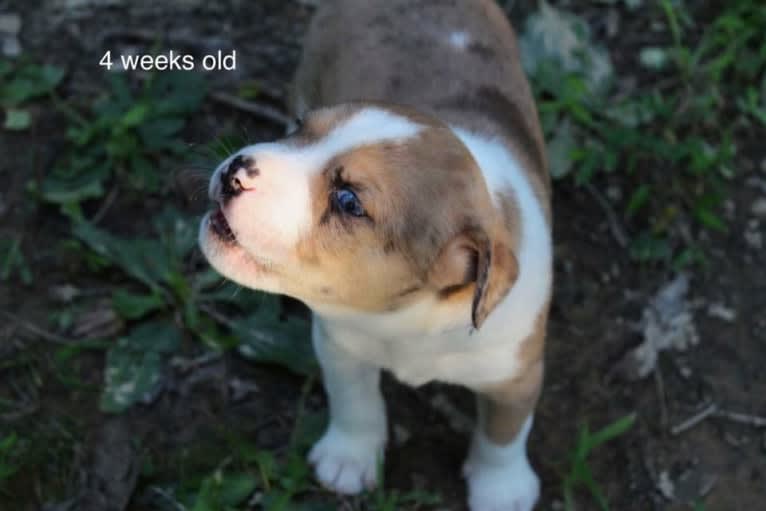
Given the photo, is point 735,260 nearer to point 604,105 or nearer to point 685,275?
point 685,275

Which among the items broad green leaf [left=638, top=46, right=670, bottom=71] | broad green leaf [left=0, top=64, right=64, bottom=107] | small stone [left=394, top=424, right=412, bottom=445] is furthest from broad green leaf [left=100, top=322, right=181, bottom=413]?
broad green leaf [left=638, top=46, right=670, bottom=71]

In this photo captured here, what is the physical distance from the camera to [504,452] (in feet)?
12.9

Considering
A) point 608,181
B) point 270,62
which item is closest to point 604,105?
point 608,181

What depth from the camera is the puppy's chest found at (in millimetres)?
3357

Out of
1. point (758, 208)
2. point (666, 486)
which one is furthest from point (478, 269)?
point (758, 208)

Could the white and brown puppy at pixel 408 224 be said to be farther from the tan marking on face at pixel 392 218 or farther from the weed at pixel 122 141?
the weed at pixel 122 141

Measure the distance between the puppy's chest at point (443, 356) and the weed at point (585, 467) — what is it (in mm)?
757

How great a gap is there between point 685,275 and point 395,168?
231 cm

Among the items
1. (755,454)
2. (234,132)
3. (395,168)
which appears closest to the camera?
(395,168)

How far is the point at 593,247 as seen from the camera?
4887mm

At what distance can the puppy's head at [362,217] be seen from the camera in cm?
291

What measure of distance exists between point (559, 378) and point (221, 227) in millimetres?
1904

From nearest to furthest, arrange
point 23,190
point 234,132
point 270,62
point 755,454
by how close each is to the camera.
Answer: point 755,454
point 23,190
point 234,132
point 270,62

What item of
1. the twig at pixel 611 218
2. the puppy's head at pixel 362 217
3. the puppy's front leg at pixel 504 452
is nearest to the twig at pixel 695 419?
the puppy's front leg at pixel 504 452
